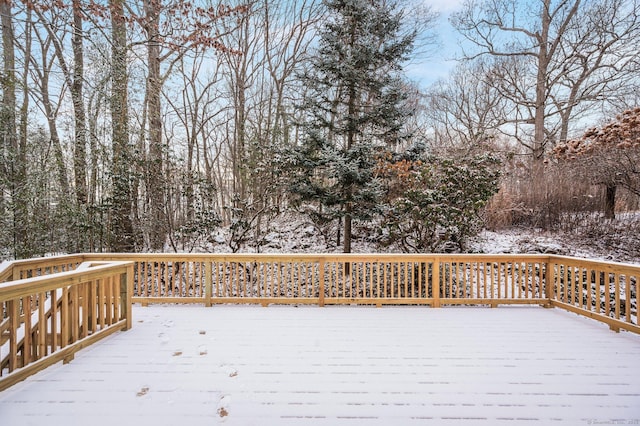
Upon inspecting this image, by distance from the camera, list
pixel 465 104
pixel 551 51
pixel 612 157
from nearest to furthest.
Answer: pixel 612 157 < pixel 551 51 < pixel 465 104

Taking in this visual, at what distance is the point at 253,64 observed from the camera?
9.56 meters

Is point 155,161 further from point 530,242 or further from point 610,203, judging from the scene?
point 610,203

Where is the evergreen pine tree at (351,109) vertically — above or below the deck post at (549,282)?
above

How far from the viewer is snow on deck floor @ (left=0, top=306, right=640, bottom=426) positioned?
1897mm

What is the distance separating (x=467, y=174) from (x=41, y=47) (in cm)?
1069

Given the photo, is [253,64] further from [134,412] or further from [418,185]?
[134,412]

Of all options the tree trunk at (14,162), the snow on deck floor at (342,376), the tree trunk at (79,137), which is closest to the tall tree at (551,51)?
the snow on deck floor at (342,376)

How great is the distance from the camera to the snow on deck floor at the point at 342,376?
1897mm

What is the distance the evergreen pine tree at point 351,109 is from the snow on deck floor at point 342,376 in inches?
Answer: 130

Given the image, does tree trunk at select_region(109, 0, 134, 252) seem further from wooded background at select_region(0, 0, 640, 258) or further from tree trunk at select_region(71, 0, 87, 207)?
tree trunk at select_region(71, 0, 87, 207)

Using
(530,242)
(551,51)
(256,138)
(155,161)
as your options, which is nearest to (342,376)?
(155,161)

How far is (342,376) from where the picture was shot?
7.70ft

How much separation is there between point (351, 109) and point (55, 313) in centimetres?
611

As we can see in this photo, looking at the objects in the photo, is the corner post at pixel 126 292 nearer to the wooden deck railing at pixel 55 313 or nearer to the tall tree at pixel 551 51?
the wooden deck railing at pixel 55 313
